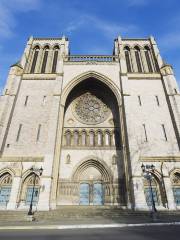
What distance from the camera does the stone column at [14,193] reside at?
15367 mm

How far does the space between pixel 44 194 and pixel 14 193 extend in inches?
111

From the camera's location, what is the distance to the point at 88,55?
25.4 metres

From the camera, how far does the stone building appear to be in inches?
653

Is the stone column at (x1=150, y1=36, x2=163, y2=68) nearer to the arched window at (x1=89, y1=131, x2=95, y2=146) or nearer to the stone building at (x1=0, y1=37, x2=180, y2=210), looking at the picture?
the stone building at (x1=0, y1=37, x2=180, y2=210)

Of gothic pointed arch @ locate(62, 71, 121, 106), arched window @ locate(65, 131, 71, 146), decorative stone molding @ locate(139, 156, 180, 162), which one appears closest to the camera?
decorative stone molding @ locate(139, 156, 180, 162)

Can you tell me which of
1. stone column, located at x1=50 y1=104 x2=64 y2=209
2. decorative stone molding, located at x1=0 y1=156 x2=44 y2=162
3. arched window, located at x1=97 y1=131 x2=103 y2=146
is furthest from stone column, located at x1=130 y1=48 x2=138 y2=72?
decorative stone molding, located at x1=0 y1=156 x2=44 y2=162

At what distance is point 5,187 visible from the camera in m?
16.7

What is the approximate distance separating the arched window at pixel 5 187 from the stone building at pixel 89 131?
0.09 metres

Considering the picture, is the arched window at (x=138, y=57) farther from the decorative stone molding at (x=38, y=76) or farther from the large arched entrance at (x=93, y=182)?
the large arched entrance at (x=93, y=182)

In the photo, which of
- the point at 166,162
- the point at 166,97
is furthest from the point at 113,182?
the point at 166,97

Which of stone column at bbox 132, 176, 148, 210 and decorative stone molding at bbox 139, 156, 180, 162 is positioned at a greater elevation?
decorative stone molding at bbox 139, 156, 180, 162

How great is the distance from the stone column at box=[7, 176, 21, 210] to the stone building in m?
0.08

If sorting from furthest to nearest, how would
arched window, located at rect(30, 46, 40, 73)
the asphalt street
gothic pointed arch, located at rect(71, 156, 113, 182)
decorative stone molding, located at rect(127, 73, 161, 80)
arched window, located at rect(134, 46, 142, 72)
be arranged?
arched window, located at rect(134, 46, 142, 72), arched window, located at rect(30, 46, 40, 73), decorative stone molding, located at rect(127, 73, 161, 80), gothic pointed arch, located at rect(71, 156, 113, 182), the asphalt street

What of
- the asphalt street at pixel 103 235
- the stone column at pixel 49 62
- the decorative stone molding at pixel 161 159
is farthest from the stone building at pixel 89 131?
the asphalt street at pixel 103 235
